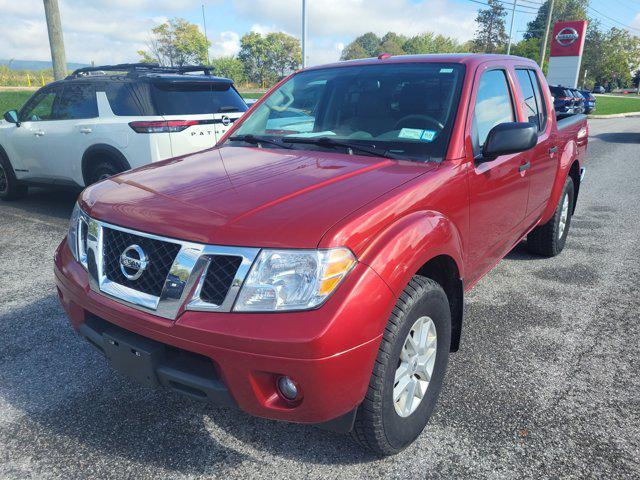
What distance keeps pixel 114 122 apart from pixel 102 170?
63 centimetres

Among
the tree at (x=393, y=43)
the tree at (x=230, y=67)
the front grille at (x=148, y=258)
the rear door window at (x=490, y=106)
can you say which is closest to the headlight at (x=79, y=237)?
the front grille at (x=148, y=258)

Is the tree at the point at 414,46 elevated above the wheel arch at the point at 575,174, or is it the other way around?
the tree at the point at 414,46

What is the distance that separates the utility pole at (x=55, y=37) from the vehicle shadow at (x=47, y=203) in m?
Answer: 5.49

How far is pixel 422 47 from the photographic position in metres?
99.6

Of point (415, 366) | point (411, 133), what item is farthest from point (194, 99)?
point (415, 366)

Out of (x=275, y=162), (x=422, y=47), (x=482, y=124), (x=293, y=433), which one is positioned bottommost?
(x=293, y=433)

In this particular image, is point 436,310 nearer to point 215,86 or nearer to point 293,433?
point 293,433

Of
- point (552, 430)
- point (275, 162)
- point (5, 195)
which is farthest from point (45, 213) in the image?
point (552, 430)

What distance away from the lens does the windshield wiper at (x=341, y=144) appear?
2608 millimetres

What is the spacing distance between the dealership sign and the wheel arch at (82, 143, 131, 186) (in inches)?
1273

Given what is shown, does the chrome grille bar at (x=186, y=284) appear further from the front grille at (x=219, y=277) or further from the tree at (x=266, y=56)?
the tree at (x=266, y=56)

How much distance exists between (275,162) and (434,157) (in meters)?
0.82

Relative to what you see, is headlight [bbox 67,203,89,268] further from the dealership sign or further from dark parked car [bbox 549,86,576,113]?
the dealership sign

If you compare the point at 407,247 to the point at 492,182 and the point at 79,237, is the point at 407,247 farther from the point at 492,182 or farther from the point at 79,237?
the point at 79,237
